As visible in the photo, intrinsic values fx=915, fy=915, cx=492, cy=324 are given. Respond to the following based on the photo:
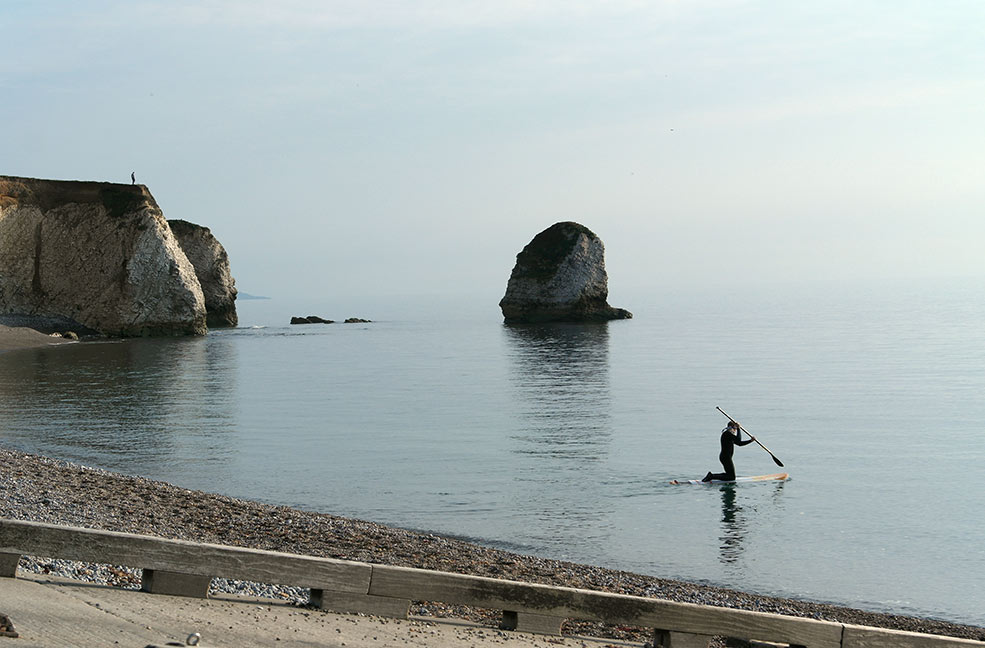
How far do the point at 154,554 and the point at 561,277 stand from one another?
118129mm

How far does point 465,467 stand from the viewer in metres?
27.7

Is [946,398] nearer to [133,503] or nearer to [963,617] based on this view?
[963,617]

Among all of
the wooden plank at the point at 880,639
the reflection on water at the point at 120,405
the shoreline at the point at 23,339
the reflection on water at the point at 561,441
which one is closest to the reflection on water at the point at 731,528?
the reflection on water at the point at 561,441

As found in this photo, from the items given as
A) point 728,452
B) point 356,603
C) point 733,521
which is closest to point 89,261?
point 728,452

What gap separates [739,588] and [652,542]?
10.9 feet

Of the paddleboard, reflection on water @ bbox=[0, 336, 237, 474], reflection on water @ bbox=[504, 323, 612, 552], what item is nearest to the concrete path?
reflection on water @ bbox=[504, 323, 612, 552]

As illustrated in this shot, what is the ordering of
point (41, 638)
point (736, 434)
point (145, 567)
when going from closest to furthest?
point (41, 638), point (145, 567), point (736, 434)

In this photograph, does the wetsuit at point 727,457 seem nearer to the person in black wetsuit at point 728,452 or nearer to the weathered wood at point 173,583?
the person in black wetsuit at point 728,452

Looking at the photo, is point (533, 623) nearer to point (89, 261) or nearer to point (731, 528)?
point (731, 528)

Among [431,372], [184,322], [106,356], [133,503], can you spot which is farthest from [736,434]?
[184,322]

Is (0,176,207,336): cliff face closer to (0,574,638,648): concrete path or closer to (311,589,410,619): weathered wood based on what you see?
(0,574,638,648): concrete path

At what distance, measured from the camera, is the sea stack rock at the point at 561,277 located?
406ft

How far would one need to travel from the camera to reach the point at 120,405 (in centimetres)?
3994

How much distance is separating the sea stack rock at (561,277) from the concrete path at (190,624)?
11511cm
